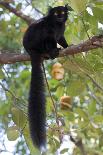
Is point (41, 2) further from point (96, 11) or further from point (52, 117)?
point (96, 11)

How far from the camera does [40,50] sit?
2494 millimetres

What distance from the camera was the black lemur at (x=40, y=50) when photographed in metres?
2.17

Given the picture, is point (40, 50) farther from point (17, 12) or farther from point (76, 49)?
point (17, 12)

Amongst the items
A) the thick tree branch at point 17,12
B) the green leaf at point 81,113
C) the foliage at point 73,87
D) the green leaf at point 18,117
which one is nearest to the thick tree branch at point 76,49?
the foliage at point 73,87

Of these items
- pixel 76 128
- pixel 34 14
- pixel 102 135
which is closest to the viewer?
pixel 76 128

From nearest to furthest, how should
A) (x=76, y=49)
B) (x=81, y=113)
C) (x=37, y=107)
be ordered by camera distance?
(x=76, y=49) < (x=37, y=107) < (x=81, y=113)

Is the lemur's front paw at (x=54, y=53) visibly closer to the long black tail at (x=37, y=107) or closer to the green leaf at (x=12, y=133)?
the long black tail at (x=37, y=107)

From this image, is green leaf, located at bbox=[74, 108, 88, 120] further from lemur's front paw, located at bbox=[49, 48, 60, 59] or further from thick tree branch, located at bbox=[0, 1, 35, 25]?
thick tree branch, located at bbox=[0, 1, 35, 25]

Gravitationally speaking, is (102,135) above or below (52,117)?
below

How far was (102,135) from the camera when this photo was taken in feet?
11.5

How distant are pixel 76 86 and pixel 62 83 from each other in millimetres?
355

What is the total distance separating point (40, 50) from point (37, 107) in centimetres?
37

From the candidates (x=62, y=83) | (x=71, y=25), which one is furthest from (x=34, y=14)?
(x=71, y=25)

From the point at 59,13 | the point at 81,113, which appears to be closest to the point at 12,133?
the point at 81,113
